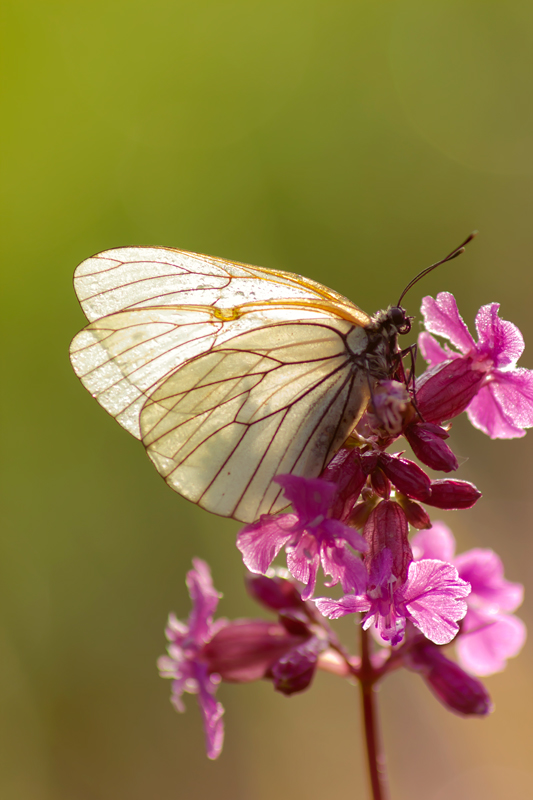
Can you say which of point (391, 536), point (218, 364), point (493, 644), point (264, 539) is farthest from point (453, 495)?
point (493, 644)

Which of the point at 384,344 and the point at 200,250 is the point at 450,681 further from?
the point at 200,250

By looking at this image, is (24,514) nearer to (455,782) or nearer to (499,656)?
(455,782)

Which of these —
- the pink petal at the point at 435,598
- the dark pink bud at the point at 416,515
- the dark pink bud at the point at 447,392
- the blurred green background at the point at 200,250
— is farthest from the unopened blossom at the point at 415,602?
the blurred green background at the point at 200,250

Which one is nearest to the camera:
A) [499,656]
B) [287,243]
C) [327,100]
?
[499,656]

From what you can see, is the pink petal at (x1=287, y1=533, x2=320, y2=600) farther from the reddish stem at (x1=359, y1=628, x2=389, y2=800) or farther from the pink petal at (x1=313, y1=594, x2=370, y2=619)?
the reddish stem at (x1=359, y1=628, x2=389, y2=800)

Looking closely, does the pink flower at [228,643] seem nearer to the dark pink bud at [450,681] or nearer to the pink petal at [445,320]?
the dark pink bud at [450,681]

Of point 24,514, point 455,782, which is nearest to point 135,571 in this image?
point 24,514
